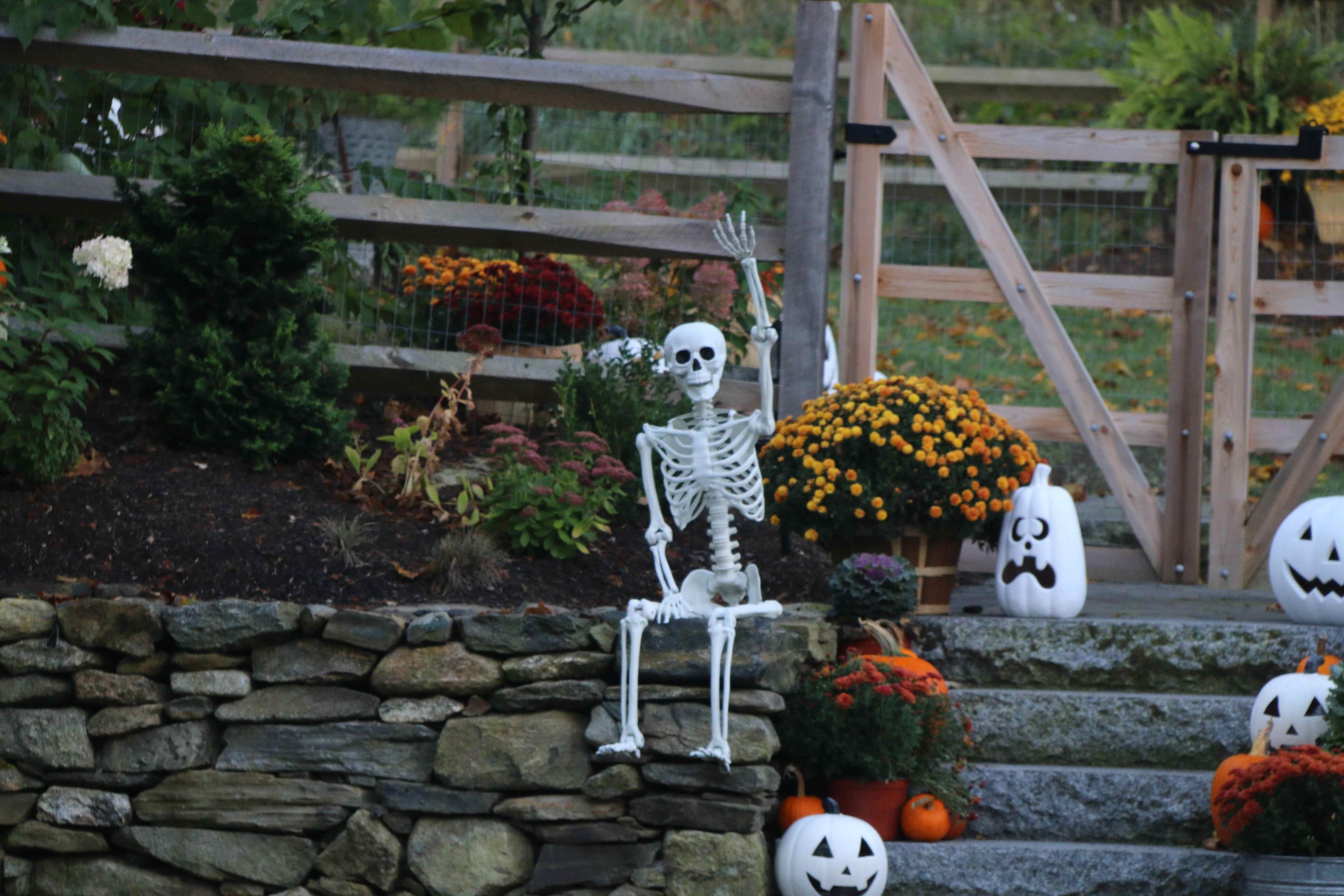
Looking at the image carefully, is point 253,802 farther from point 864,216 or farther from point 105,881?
point 864,216

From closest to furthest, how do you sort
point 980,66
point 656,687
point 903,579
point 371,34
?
point 656,687
point 903,579
point 371,34
point 980,66

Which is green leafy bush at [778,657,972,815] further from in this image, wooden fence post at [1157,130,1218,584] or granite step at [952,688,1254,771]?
wooden fence post at [1157,130,1218,584]

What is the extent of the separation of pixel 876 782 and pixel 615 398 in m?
1.59

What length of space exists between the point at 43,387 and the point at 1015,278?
334 cm

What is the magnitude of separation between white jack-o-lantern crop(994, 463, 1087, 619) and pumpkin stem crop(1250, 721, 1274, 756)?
71 cm

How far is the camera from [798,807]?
366 cm

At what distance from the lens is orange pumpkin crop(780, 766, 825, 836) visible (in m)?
3.65

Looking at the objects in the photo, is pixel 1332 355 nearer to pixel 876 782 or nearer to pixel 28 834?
pixel 876 782

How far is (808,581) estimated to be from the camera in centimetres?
446

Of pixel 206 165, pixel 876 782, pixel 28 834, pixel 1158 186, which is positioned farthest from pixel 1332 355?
pixel 28 834

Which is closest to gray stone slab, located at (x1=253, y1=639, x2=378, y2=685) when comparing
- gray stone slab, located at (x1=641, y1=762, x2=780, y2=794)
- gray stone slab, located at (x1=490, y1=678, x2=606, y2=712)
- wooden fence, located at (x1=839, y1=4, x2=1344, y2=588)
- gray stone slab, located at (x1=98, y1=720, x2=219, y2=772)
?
gray stone slab, located at (x1=98, y1=720, x2=219, y2=772)

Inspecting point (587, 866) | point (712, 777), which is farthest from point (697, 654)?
point (587, 866)

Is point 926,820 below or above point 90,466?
below

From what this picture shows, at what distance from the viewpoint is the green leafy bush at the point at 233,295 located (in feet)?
14.4
